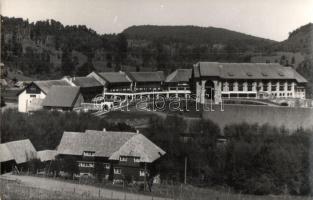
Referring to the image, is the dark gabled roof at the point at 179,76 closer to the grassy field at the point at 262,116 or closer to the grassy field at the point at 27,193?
the grassy field at the point at 262,116

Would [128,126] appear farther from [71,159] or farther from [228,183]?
[228,183]

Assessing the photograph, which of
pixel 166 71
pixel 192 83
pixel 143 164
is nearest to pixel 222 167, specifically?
pixel 143 164

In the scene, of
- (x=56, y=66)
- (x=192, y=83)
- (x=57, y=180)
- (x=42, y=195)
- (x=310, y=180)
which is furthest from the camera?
(x=56, y=66)

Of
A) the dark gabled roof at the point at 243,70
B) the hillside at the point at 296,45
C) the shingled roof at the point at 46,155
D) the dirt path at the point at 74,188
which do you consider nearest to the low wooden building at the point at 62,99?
the shingled roof at the point at 46,155

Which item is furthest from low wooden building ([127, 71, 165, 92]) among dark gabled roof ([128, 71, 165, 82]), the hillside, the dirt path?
the dirt path

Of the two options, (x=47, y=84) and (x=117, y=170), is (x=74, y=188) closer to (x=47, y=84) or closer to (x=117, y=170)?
(x=117, y=170)

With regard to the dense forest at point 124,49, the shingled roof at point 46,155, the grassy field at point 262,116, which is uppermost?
the dense forest at point 124,49
